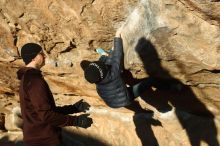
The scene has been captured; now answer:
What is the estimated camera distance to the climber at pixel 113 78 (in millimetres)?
5109

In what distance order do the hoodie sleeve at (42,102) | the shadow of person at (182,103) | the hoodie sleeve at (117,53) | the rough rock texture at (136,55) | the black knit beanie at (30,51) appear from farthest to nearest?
the shadow of person at (182,103)
the hoodie sleeve at (117,53)
the rough rock texture at (136,55)
the black knit beanie at (30,51)
the hoodie sleeve at (42,102)

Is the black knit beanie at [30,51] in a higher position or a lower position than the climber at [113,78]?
higher

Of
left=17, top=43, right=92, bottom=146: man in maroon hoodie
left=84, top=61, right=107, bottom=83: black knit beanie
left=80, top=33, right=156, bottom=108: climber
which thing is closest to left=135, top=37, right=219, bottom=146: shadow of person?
left=80, top=33, right=156, bottom=108: climber

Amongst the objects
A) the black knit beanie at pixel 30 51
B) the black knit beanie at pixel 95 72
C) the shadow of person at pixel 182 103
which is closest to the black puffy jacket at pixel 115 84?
the black knit beanie at pixel 95 72

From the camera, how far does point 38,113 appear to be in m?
4.41

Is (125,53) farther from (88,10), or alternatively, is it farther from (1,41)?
(1,41)

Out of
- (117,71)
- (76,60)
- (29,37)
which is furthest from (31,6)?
(117,71)

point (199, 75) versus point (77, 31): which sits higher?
point (77, 31)

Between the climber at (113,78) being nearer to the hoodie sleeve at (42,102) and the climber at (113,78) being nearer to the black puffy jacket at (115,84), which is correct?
the black puffy jacket at (115,84)

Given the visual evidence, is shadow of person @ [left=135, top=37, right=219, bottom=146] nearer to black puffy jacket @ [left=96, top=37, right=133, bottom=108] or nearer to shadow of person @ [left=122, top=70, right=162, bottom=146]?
shadow of person @ [left=122, top=70, right=162, bottom=146]

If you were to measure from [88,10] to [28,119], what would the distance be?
1465 mm

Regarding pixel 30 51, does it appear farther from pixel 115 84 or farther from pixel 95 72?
pixel 115 84

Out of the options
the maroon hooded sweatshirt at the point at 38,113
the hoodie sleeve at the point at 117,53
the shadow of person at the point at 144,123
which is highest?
the hoodie sleeve at the point at 117,53

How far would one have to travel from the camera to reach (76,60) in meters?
5.98
